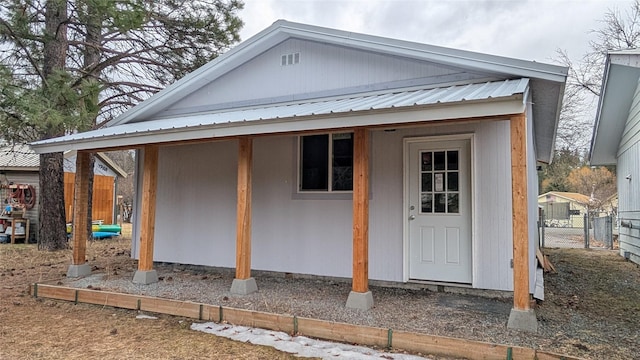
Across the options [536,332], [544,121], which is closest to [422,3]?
[544,121]

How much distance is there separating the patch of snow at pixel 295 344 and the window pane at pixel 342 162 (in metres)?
2.68

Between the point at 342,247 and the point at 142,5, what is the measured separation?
22.0ft

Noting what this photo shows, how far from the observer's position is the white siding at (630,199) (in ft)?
29.5

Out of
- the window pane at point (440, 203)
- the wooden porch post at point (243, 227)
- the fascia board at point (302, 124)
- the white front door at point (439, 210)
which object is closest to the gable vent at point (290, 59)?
the wooden porch post at point (243, 227)

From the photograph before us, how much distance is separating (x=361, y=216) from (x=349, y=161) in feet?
5.48

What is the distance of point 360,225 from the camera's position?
15.6 ft

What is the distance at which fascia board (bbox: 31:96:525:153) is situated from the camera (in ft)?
12.8

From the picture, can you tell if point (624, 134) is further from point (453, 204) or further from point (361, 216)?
point (361, 216)

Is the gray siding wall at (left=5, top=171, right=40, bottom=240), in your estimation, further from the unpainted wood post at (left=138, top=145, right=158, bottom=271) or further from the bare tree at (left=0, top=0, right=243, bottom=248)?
the unpainted wood post at (left=138, top=145, right=158, bottom=271)

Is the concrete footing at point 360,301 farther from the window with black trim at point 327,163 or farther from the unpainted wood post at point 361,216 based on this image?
the window with black trim at point 327,163

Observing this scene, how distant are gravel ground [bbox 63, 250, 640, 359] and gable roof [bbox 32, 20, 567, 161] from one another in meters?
2.06

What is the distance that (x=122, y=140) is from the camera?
6.13 m

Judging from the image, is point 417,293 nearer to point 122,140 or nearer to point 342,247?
point 342,247

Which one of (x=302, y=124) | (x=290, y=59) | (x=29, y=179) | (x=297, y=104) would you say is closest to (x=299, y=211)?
(x=297, y=104)
